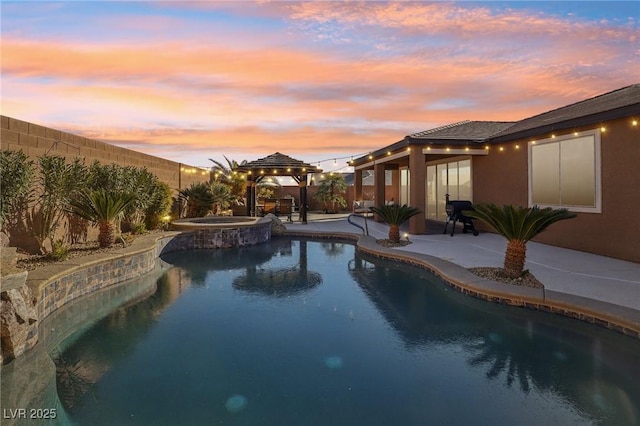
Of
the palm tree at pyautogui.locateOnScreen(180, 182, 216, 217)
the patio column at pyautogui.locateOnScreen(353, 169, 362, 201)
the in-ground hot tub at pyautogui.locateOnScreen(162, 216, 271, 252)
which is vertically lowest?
the in-ground hot tub at pyautogui.locateOnScreen(162, 216, 271, 252)

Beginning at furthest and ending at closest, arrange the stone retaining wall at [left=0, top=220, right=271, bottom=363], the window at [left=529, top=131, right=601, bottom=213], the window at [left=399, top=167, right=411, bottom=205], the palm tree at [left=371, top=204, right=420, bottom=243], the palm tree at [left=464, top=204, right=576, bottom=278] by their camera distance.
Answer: the window at [left=399, top=167, right=411, bottom=205] → the palm tree at [left=371, top=204, right=420, bottom=243] → the window at [left=529, top=131, right=601, bottom=213] → the palm tree at [left=464, top=204, right=576, bottom=278] → the stone retaining wall at [left=0, top=220, right=271, bottom=363]

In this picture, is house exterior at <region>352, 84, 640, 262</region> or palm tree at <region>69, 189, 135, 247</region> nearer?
house exterior at <region>352, 84, 640, 262</region>

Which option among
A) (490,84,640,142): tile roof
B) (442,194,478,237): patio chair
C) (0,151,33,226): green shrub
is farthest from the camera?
(442,194,478,237): patio chair

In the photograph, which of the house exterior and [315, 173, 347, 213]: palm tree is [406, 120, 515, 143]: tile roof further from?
[315, 173, 347, 213]: palm tree

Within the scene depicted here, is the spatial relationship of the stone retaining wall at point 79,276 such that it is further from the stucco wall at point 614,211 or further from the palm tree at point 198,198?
the stucco wall at point 614,211

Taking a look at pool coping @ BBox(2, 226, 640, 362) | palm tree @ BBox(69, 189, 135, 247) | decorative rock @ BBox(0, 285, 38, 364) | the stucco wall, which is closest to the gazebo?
pool coping @ BBox(2, 226, 640, 362)

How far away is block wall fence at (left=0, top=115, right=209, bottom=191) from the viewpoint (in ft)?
22.8

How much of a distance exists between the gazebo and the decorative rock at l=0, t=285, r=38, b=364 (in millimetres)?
12634

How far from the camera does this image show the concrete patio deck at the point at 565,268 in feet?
17.1

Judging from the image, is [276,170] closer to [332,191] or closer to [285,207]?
[285,207]

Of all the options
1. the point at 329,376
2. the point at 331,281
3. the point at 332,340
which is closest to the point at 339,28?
the point at 331,281

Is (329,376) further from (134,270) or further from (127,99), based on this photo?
(127,99)

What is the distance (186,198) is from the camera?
16.2 meters

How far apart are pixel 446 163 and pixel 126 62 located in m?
12.3
